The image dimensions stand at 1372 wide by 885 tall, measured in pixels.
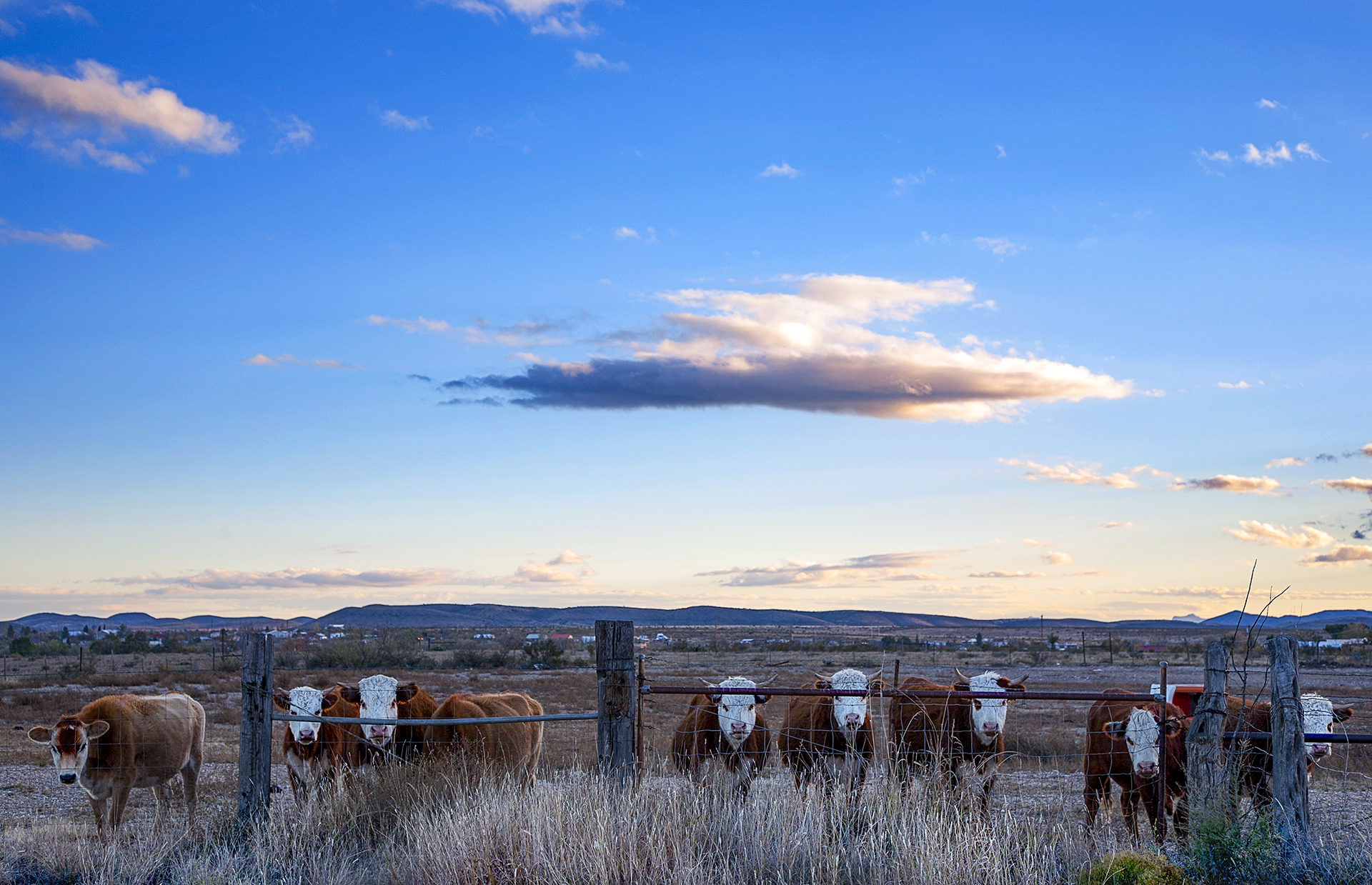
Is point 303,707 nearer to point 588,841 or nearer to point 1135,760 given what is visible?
point 588,841

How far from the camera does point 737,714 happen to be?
1027 cm

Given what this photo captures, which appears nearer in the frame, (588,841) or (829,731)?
(588,841)

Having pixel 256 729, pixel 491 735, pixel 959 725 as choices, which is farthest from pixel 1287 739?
pixel 491 735

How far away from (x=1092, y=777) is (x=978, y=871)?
5430 mm

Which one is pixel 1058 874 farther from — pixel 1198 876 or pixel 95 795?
pixel 95 795

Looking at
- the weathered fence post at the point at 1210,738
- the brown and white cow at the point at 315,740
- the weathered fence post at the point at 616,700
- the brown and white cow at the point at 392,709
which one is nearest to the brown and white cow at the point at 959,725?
the weathered fence post at the point at 1210,738

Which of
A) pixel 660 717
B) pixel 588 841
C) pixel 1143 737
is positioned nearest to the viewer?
pixel 588 841

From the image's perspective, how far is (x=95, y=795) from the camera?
11.2m

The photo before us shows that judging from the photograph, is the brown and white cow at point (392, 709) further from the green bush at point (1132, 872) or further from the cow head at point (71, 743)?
the green bush at point (1132, 872)

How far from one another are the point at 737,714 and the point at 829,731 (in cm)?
91

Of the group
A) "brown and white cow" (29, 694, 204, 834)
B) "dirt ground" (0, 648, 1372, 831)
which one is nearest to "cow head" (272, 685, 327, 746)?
"dirt ground" (0, 648, 1372, 831)

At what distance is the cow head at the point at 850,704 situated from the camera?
10000 millimetres

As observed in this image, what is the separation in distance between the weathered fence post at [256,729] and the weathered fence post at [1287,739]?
7.34 meters

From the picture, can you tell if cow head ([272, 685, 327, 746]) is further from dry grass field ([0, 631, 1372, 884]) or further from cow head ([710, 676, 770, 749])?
cow head ([710, 676, 770, 749])
